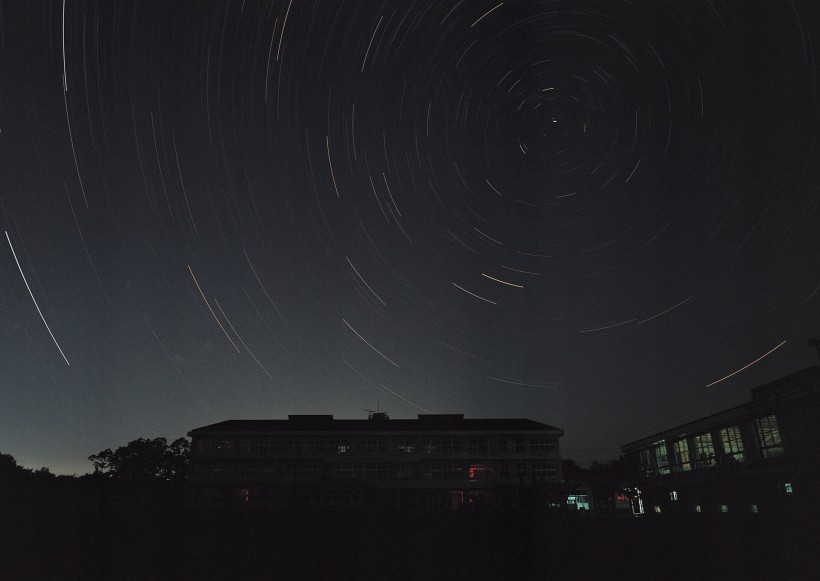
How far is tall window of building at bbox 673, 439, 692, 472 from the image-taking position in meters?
44.1

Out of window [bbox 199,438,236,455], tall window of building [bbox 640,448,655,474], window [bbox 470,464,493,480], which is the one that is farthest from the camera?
window [bbox 199,438,236,455]

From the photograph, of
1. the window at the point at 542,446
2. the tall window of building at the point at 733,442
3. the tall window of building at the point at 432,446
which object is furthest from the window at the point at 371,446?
the tall window of building at the point at 733,442

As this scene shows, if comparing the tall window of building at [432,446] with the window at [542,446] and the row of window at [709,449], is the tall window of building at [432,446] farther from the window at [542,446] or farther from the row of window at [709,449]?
the row of window at [709,449]

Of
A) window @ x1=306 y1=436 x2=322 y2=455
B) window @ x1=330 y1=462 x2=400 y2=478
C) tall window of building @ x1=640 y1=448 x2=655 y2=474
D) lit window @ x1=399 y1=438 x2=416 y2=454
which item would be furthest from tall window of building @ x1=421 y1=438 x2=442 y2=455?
tall window of building @ x1=640 y1=448 x2=655 y2=474

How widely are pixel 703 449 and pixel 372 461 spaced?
28822 millimetres

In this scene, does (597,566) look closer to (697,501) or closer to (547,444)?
(697,501)

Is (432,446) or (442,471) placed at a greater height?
(432,446)

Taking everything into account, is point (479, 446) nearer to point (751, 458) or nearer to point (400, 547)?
point (751, 458)

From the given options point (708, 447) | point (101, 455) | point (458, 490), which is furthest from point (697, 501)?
point (101, 455)

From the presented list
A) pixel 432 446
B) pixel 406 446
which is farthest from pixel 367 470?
pixel 432 446

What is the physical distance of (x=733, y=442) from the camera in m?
37.9

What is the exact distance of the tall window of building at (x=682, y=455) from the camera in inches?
1737

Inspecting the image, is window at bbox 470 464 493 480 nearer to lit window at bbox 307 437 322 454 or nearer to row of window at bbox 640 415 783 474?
row of window at bbox 640 415 783 474

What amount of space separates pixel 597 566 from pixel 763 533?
6.20 metres
